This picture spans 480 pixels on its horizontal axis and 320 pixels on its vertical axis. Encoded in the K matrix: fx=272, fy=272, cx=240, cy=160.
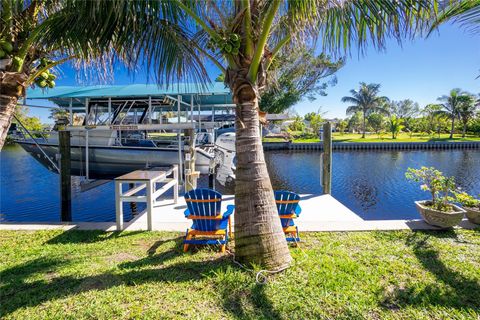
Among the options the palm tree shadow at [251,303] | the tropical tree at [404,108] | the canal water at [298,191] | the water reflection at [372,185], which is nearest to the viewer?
the palm tree shadow at [251,303]

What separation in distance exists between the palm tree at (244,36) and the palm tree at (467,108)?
48413 millimetres

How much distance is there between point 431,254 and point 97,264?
457 cm

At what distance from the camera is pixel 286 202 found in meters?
4.18

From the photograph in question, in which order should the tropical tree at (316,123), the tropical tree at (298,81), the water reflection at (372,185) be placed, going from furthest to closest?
the tropical tree at (316,123) < the tropical tree at (298,81) < the water reflection at (372,185)

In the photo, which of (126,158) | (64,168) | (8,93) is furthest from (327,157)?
(126,158)

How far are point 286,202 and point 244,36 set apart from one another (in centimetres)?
242

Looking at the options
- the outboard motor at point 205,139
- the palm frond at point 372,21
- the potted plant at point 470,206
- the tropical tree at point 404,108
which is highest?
the tropical tree at point 404,108

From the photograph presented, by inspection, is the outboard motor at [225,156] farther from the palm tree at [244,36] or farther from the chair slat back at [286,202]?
the palm tree at [244,36]

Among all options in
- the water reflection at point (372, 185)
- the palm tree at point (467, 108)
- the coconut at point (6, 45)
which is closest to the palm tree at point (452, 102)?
the palm tree at point (467, 108)

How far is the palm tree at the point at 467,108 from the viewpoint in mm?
39925

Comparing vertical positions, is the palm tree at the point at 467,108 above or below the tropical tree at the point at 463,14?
above

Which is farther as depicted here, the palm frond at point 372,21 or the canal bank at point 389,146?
the canal bank at point 389,146

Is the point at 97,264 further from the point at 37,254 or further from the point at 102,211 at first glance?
the point at 102,211

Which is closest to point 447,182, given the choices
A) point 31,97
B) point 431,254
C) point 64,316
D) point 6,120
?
point 431,254
